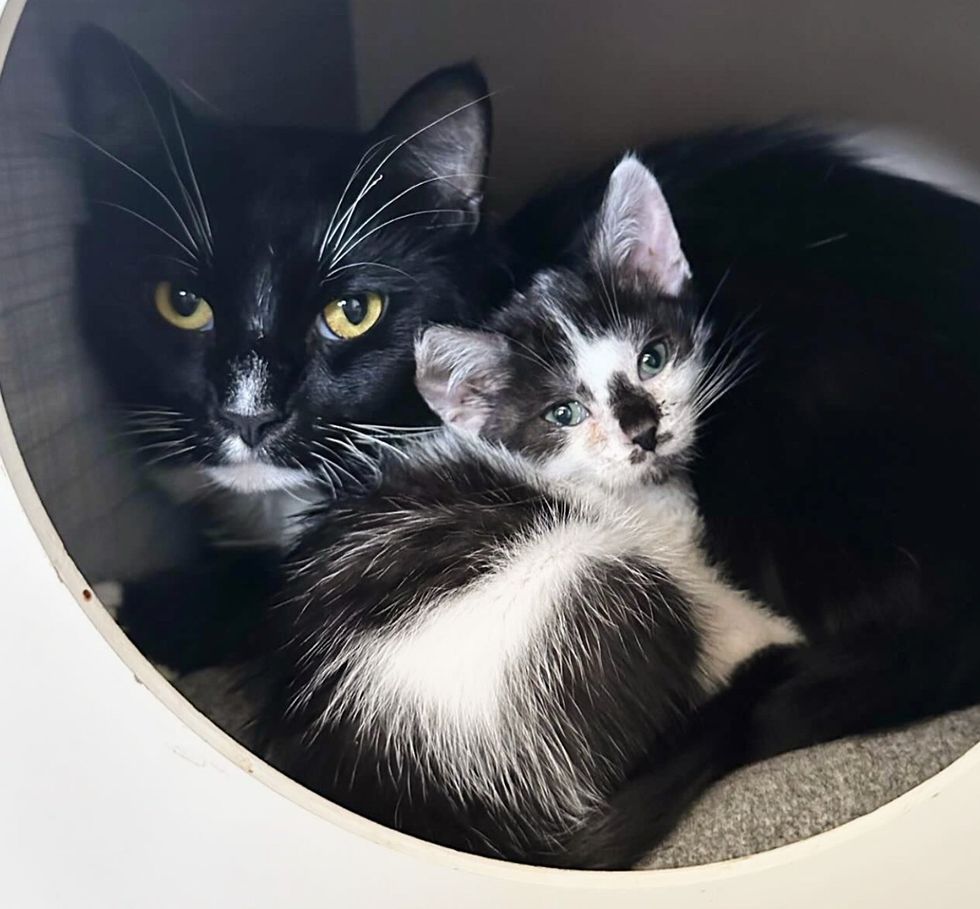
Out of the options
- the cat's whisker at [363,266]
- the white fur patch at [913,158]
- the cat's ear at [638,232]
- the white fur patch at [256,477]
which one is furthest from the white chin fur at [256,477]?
the white fur patch at [913,158]

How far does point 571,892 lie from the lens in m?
0.60

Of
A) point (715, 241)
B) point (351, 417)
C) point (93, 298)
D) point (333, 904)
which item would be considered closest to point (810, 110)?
point (715, 241)

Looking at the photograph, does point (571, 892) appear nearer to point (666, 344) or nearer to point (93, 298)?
point (666, 344)

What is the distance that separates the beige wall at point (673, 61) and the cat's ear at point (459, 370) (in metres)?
0.10

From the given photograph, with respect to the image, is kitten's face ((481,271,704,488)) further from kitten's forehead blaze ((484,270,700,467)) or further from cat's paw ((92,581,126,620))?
cat's paw ((92,581,126,620))

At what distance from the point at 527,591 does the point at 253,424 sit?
0.19 m

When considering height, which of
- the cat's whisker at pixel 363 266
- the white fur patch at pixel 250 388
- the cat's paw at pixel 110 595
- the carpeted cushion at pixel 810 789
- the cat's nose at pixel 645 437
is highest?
the cat's whisker at pixel 363 266

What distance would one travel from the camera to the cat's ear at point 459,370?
1.84 ft

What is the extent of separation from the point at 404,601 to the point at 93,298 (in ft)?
0.83

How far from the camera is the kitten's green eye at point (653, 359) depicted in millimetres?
563

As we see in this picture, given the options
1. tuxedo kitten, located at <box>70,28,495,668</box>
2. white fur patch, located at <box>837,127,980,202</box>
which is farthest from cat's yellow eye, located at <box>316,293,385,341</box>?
white fur patch, located at <box>837,127,980,202</box>

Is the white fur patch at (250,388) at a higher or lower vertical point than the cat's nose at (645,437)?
higher

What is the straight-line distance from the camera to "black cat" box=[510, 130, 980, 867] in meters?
0.54

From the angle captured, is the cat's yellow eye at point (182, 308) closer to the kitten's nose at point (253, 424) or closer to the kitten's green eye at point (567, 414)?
the kitten's nose at point (253, 424)
